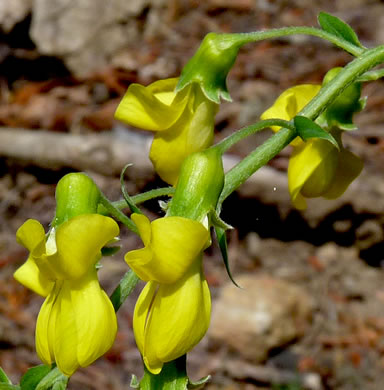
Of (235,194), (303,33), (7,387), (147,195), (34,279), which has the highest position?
(303,33)

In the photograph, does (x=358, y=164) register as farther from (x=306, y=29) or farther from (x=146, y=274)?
(x=146, y=274)

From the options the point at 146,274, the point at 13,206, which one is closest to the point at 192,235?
the point at 146,274

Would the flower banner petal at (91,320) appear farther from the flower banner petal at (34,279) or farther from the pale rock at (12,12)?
the pale rock at (12,12)

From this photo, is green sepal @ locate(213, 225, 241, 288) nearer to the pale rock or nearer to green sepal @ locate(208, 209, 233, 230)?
green sepal @ locate(208, 209, 233, 230)

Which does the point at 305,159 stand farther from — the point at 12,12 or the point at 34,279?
the point at 12,12

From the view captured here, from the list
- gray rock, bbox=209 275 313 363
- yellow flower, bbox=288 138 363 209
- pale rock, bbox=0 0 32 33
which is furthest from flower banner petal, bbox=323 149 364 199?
pale rock, bbox=0 0 32 33

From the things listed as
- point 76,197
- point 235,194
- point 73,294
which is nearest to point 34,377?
point 73,294
